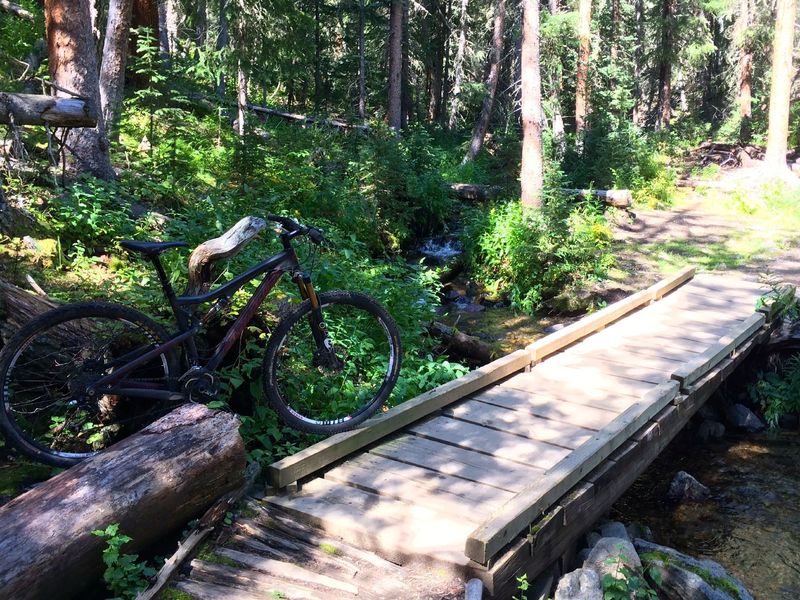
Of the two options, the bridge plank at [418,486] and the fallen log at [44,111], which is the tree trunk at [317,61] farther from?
the bridge plank at [418,486]

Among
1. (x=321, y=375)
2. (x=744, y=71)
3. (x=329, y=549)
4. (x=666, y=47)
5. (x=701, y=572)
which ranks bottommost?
(x=701, y=572)

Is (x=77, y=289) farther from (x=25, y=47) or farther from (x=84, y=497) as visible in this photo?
(x=25, y=47)

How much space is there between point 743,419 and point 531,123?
7.76 m

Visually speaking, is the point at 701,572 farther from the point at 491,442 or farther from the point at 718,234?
the point at 718,234

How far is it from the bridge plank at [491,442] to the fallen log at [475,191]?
1152 centimetres

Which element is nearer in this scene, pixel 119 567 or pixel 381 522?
pixel 119 567

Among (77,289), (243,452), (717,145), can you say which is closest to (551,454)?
(243,452)

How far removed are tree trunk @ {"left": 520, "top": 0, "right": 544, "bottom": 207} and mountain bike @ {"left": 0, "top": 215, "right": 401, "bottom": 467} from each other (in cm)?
954

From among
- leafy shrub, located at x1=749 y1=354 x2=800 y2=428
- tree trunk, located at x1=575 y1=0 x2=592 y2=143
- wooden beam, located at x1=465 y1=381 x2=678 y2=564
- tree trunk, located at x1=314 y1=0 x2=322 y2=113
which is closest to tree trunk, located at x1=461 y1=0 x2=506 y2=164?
tree trunk, located at x1=575 y1=0 x2=592 y2=143

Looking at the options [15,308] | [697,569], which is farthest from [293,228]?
[697,569]

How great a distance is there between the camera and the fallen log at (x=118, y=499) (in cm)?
305

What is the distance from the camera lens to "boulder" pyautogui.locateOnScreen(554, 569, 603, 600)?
3.98m

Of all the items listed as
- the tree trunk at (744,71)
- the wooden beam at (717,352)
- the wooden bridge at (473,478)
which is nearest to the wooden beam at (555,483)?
the wooden bridge at (473,478)

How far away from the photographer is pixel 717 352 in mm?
7293
